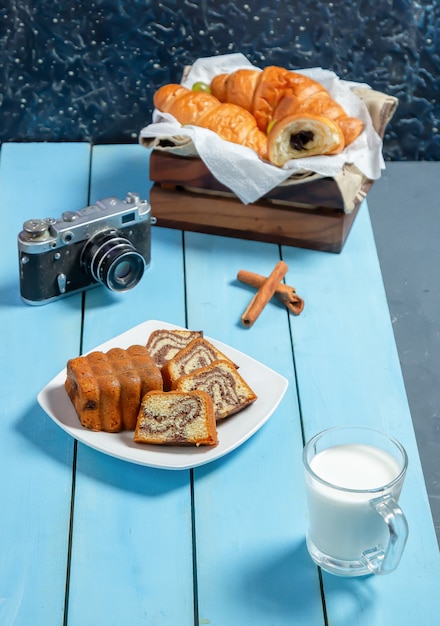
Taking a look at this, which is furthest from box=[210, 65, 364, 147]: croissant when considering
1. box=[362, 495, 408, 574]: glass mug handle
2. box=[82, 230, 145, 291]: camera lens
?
box=[362, 495, 408, 574]: glass mug handle

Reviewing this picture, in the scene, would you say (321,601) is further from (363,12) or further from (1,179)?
(363,12)

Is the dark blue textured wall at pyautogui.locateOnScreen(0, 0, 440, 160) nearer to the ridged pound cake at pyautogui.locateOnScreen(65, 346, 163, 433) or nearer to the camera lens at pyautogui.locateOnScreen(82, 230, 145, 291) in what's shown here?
the camera lens at pyautogui.locateOnScreen(82, 230, 145, 291)

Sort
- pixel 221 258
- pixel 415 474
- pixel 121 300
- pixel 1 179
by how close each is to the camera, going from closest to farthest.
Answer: pixel 415 474
pixel 121 300
pixel 221 258
pixel 1 179

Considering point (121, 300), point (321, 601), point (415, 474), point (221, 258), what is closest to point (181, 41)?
point (221, 258)

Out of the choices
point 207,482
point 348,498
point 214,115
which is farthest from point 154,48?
point 348,498

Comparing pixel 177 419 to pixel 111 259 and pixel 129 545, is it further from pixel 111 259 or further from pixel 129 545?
pixel 111 259

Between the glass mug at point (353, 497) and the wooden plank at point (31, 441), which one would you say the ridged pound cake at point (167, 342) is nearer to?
the wooden plank at point (31, 441)
